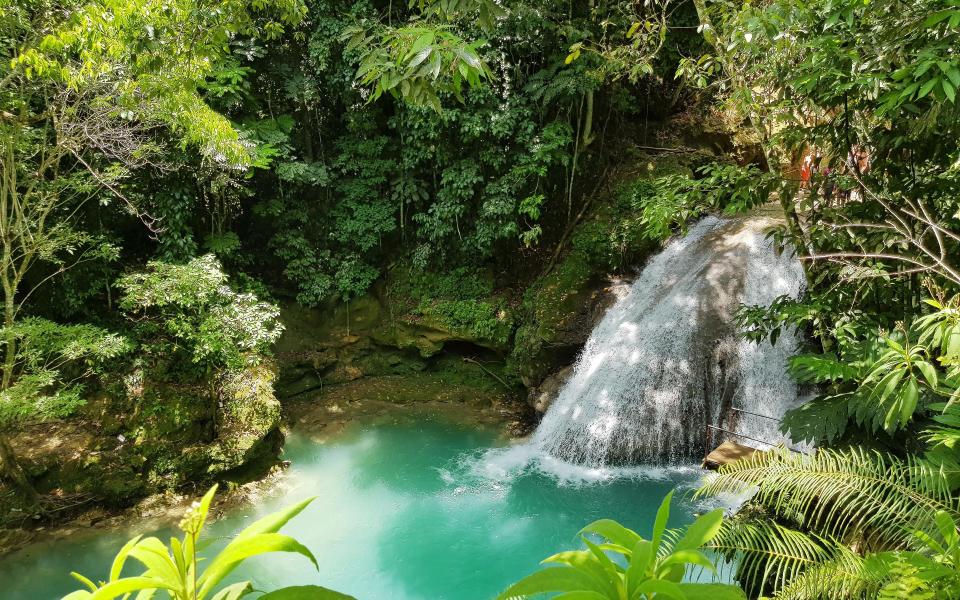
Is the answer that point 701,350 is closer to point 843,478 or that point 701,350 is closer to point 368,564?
point 843,478

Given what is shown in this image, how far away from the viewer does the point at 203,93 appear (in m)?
8.09

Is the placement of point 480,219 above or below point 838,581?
above

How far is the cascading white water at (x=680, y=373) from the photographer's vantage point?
6629 mm

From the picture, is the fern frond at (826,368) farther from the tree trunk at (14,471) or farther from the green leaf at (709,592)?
the tree trunk at (14,471)

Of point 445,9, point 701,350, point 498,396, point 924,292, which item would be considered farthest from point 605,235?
point 445,9

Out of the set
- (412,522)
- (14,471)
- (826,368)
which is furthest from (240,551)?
(14,471)

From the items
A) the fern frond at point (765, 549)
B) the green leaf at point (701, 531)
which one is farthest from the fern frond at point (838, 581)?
the green leaf at point (701, 531)

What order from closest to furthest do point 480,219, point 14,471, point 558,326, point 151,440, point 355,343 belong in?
1. point 14,471
2. point 151,440
3. point 558,326
4. point 480,219
5. point 355,343

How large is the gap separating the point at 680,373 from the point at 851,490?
4.13 metres

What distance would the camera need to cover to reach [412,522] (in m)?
6.25

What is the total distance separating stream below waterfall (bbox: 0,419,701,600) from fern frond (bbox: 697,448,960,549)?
8.32 ft

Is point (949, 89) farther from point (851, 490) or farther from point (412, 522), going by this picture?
point (412, 522)

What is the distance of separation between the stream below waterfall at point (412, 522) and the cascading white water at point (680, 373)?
45 centimetres

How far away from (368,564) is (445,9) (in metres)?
5.37
